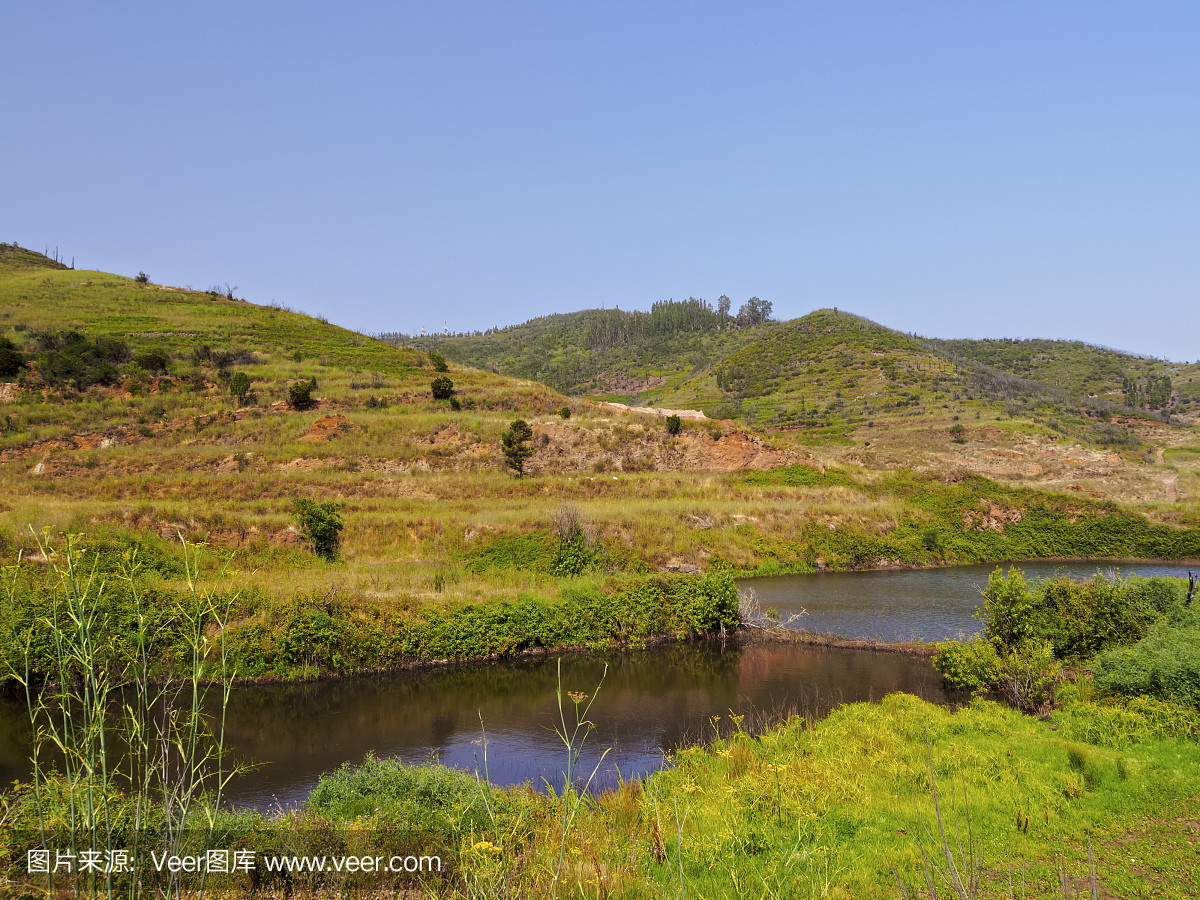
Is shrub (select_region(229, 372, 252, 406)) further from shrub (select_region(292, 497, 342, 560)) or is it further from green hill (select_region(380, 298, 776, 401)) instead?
green hill (select_region(380, 298, 776, 401))

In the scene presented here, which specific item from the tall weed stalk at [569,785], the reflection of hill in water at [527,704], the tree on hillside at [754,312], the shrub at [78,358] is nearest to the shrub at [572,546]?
the reflection of hill in water at [527,704]

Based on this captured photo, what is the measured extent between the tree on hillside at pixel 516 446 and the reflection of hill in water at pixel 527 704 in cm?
2088

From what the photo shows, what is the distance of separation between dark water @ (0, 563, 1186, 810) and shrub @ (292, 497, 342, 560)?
8.09 m

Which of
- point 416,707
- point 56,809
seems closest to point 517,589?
point 416,707

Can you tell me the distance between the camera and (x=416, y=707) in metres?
13.9

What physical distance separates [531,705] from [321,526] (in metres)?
11.9

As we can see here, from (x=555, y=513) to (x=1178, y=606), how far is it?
18671 mm

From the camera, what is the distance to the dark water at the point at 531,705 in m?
11.2

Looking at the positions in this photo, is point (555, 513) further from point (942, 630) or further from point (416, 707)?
point (942, 630)

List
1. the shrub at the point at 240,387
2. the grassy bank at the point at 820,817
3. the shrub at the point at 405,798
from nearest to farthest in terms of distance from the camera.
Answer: the grassy bank at the point at 820,817, the shrub at the point at 405,798, the shrub at the point at 240,387

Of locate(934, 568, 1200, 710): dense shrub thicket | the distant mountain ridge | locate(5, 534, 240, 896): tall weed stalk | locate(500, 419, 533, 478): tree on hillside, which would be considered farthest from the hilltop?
locate(934, 568, 1200, 710): dense shrub thicket

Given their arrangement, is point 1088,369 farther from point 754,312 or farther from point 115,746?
point 115,746

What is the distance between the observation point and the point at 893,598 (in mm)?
23422

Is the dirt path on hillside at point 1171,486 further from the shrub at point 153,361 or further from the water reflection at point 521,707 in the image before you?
the shrub at point 153,361
